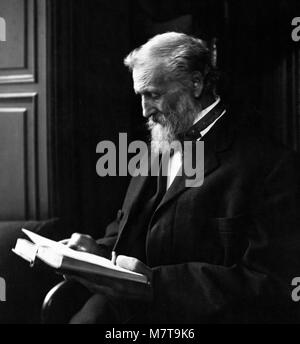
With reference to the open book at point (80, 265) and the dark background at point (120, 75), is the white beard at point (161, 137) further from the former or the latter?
the open book at point (80, 265)

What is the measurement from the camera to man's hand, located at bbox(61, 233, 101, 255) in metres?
1.30

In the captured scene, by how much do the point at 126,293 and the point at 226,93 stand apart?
672 millimetres

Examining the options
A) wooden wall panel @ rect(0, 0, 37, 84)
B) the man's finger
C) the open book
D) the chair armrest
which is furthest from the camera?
wooden wall panel @ rect(0, 0, 37, 84)

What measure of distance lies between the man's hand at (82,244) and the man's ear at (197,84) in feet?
1.77

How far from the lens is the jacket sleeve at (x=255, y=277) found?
108 cm

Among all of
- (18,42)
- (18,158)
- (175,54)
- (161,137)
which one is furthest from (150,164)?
(18,42)

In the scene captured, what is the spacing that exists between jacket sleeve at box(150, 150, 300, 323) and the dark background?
0.98 ft

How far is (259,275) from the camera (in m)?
1.07

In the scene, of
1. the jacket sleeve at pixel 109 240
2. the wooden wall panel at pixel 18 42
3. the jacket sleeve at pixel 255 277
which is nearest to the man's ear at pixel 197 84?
the jacket sleeve at pixel 255 277

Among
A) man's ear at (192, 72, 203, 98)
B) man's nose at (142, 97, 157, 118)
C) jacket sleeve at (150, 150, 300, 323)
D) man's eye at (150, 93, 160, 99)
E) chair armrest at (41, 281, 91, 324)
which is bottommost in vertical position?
chair armrest at (41, 281, 91, 324)

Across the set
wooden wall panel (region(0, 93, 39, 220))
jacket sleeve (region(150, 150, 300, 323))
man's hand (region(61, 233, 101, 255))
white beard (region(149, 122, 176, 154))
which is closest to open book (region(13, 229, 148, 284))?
jacket sleeve (region(150, 150, 300, 323))

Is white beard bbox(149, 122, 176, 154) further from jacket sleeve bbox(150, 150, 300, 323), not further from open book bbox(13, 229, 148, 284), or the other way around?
open book bbox(13, 229, 148, 284)

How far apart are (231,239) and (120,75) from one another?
778mm

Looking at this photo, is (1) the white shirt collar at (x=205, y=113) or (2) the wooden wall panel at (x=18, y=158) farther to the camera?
(2) the wooden wall panel at (x=18, y=158)
